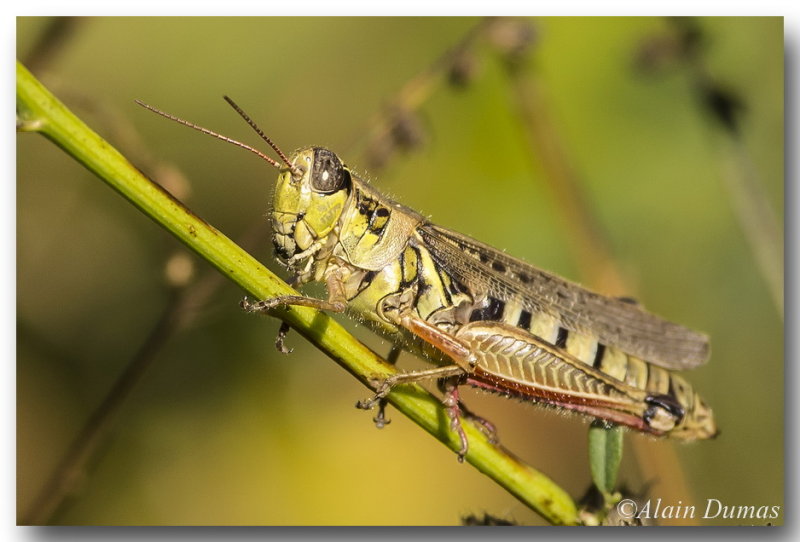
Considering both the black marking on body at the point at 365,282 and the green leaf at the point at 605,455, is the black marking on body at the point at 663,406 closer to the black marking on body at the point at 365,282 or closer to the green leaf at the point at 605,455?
the green leaf at the point at 605,455

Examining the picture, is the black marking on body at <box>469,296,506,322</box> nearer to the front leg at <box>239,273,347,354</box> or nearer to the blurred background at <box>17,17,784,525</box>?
the blurred background at <box>17,17,784,525</box>

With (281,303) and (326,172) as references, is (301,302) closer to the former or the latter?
(281,303)

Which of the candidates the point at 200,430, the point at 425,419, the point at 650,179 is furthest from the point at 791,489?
the point at 200,430

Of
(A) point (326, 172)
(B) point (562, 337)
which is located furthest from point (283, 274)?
(B) point (562, 337)

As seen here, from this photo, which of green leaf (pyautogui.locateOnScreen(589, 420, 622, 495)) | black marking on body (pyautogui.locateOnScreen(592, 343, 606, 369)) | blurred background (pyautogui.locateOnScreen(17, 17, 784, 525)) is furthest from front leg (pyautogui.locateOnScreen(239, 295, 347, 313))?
black marking on body (pyautogui.locateOnScreen(592, 343, 606, 369))

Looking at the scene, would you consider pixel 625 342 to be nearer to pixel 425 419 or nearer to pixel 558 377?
pixel 558 377

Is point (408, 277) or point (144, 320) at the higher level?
point (408, 277)
